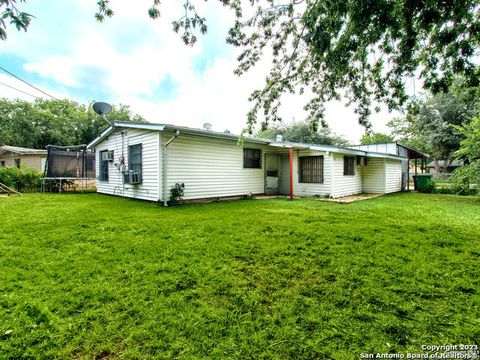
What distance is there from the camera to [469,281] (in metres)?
2.66

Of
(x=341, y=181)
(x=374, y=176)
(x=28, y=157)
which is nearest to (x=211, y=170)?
(x=341, y=181)

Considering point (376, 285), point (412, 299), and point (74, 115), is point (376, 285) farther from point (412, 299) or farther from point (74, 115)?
point (74, 115)

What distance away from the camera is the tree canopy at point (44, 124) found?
2394 cm

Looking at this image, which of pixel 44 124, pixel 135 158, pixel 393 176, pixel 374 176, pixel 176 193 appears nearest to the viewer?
pixel 176 193

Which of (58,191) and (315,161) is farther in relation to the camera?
(58,191)

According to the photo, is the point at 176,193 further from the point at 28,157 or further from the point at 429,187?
the point at 28,157

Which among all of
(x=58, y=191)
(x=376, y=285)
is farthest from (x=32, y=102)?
(x=376, y=285)

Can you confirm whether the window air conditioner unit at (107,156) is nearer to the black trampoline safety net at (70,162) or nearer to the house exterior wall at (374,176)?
the black trampoline safety net at (70,162)

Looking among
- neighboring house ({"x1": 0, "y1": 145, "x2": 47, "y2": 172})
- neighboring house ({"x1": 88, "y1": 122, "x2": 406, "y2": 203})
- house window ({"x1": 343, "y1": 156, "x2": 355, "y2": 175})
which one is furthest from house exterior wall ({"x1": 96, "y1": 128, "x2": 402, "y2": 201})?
neighboring house ({"x1": 0, "y1": 145, "x2": 47, "y2": 172})

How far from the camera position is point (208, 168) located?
29.0 ft

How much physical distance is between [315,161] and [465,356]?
9.24 metres

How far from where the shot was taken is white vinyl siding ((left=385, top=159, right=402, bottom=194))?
481 inches

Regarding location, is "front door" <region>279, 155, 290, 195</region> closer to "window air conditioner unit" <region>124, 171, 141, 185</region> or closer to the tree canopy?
"window air conditioner unit" <region>124, 171, 141, 185</region>

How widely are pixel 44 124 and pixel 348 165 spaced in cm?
3189
